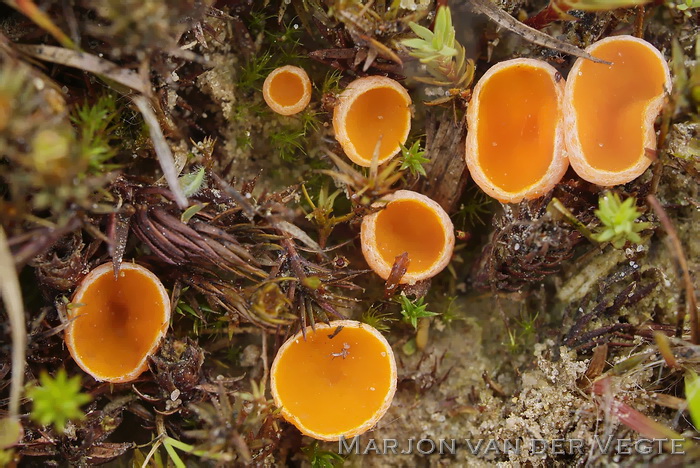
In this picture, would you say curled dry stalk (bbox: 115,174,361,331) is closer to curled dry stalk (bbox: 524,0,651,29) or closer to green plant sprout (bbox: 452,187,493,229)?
green plant sprout (bbox: 452,187,493,229)

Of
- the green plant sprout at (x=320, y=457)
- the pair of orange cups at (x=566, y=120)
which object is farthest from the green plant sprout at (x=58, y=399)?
the pair of orange cups at (x=566, y=120)

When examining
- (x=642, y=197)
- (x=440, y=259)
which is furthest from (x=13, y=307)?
(x=642, y=197)

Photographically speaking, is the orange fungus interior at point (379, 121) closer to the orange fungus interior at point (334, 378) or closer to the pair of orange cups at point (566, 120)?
the pair of orange cups at point (566, 120)

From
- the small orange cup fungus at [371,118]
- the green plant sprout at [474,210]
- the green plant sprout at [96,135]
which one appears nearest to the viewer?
the green plant sprout at [96,135]

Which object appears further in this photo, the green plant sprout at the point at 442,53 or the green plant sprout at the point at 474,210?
the green plant sprout at the point at 474,210

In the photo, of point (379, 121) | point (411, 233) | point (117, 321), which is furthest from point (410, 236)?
point (117, 321)

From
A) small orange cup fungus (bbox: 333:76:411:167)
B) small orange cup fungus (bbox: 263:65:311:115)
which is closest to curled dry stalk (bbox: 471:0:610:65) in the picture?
small orange cup fungus (bbox: 333:76:411:167)

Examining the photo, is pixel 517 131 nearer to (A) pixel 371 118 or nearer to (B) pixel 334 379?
(A) pixel 371 118
